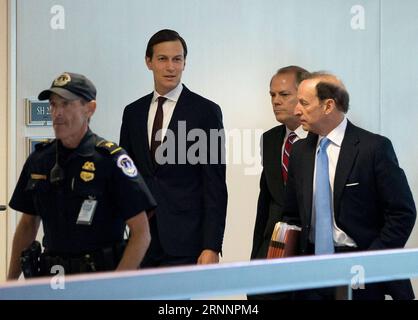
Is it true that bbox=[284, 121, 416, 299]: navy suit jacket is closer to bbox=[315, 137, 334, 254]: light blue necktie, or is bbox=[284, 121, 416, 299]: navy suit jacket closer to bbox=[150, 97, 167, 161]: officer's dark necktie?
bbox=[315, 137, 334, 254]: light blue necktie

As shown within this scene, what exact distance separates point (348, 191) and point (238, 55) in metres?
1.79

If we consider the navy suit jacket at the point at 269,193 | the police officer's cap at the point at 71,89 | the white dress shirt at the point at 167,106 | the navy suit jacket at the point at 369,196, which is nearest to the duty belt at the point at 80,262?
the police officer's cap at the point at 71,89

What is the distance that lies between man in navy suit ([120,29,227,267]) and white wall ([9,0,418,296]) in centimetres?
95

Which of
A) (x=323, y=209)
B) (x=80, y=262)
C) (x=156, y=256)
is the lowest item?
(x=156, y=256)

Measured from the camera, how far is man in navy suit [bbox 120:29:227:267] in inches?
135

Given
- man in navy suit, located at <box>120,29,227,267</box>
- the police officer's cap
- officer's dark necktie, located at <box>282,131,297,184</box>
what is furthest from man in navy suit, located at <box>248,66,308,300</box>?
the police officer's cap

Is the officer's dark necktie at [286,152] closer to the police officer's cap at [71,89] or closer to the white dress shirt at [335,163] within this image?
the white dress shirt at [335,163]

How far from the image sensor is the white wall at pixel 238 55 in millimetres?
4402

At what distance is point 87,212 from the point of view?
2.59 meters

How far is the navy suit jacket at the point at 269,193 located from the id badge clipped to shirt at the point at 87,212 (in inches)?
47.1

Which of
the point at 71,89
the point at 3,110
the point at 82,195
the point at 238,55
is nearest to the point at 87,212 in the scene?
the point at 82,195

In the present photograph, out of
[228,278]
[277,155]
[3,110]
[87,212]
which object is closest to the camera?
[228,278]

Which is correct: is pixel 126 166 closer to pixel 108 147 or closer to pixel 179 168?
pixel 108 147
